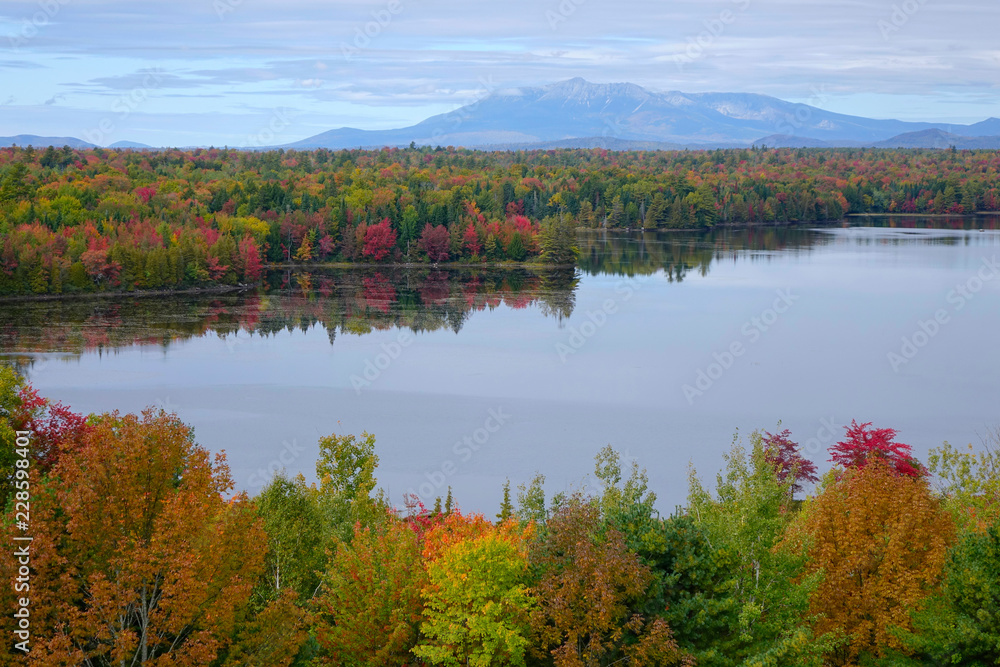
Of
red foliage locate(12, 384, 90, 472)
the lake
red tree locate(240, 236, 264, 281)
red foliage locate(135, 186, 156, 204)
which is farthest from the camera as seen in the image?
red foliage locate(135, 186, 156, 204)

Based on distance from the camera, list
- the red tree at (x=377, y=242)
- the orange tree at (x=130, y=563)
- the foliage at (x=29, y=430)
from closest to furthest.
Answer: the orange tree at (x=130, y=563), the foliage at (x=29, y=430), the red tree at (x=377, y=242)

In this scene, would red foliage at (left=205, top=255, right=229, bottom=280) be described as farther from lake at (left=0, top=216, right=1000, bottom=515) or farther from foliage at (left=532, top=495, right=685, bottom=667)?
foliage at (left=532, top=495, right=685, bottom=667)

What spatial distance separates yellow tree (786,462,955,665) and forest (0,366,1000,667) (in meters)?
0.02

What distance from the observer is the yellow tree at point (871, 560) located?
11.1 m

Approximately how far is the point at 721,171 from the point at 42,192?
3422 inches

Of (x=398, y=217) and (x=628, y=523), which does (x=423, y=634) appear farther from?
(x=398, y=217)

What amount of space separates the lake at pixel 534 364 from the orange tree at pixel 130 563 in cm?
1041

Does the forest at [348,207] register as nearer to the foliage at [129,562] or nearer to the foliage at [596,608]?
the foliage at [129,562]

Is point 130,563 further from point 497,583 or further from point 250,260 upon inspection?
point 250,260

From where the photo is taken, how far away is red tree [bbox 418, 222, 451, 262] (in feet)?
222

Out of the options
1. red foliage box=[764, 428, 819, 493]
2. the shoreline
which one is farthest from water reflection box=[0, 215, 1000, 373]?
red foliage box=[764, 428, 819, 493]

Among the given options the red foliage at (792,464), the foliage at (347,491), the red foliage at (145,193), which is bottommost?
the red foliage at (792,464)

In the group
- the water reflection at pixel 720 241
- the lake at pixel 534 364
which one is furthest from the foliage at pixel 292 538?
the water reflection at pixel 720 241

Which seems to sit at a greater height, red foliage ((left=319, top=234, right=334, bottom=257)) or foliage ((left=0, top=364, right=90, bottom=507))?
red foliage ((left=319, top=234, right=334, bottom=257))
